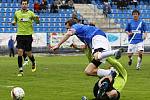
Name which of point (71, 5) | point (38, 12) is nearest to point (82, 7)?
point (71, 5)

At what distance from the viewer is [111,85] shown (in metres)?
10.8

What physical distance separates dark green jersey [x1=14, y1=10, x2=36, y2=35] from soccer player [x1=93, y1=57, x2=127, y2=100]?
25.1ft

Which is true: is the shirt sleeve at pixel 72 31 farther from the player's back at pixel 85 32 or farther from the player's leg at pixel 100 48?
the player's leg at pixel 100 48

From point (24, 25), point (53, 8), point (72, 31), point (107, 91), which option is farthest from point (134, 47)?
point (53, 8)

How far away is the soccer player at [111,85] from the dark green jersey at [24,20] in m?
7.65

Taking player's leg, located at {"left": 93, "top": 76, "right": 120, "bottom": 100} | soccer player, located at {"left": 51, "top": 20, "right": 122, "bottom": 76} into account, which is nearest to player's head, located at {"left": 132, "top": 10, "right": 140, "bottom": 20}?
soccer player, located at {"left": 51, "top": 20, "right": 122, "bottom": 76}

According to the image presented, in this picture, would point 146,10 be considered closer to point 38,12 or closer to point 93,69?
point 38,12

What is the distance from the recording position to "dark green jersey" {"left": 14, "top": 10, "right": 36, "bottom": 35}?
735 inches

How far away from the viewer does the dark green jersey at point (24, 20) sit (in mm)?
18672

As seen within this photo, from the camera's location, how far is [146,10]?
51.5 metres

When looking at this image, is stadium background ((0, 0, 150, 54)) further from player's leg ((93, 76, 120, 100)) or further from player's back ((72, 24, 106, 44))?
player's leg ((93, 76, 120, 100))

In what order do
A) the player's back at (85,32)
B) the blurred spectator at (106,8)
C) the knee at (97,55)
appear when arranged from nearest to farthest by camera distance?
the knee at (97,55) → the player's back at (85,32) → the blurred spectator at (106,8)

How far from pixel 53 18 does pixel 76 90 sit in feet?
111

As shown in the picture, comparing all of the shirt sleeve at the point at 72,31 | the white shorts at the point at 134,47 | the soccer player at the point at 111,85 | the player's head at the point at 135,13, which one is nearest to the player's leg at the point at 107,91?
the soccer player at the point at 111,85
